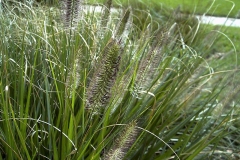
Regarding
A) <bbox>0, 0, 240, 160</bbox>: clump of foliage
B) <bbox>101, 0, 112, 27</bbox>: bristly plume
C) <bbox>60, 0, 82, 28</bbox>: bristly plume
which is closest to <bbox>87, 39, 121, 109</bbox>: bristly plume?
<bbox>0, 0, 240, 160</bbox>: clump of foliage

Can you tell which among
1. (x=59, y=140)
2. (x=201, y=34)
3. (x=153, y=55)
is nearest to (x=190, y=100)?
(x=153, y=55)

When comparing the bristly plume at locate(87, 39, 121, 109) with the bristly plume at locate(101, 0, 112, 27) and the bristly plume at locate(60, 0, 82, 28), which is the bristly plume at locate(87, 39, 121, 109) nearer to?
the bristly plume at locate(60, 0, 82, 28)

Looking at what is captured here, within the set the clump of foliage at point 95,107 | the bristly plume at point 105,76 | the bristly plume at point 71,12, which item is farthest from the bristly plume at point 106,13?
the bristly plume at point 105,76

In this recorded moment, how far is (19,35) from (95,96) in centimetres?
118

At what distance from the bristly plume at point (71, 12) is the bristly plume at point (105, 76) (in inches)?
16.7

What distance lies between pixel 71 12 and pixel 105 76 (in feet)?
1.77

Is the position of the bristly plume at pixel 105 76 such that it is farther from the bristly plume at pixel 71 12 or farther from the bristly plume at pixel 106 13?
the bristly plume at pixel 106 13

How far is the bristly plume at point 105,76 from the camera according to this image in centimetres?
133

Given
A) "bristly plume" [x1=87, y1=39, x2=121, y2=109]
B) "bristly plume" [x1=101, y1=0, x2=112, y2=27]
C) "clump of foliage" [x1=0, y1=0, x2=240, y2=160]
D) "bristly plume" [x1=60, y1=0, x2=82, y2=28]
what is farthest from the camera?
"bristly plume" [x1=101, y1=0, x2=112, y2=27]

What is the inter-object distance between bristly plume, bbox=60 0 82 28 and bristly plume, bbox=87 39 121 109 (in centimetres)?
42

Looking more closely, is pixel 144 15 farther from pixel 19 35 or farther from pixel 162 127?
pixel 162 127

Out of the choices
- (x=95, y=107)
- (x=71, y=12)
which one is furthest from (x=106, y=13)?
(x=95, y=107)

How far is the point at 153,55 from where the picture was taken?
175 centimetres

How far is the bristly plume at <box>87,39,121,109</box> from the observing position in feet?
4.37
